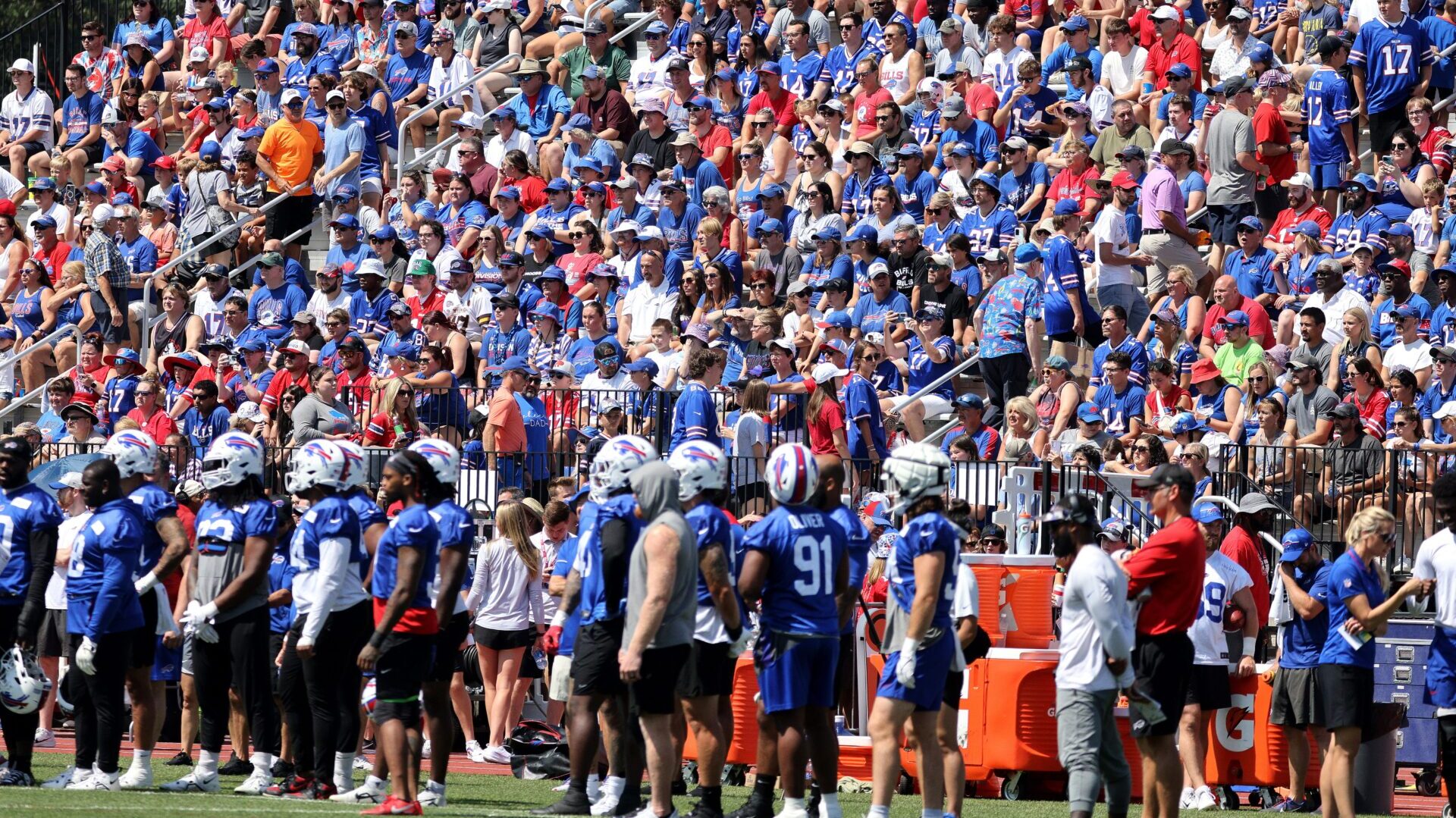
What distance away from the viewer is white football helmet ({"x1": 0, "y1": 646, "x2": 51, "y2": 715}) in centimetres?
1085

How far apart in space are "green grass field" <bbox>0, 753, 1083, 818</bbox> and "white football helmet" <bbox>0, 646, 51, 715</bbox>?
462mm

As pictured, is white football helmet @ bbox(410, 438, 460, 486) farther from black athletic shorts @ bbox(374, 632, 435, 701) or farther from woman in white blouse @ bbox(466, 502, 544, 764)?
woman in white blouse @ bbox(466, 502, 544, 764)

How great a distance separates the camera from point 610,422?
52.6 ft

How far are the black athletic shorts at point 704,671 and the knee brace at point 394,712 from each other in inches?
46.4

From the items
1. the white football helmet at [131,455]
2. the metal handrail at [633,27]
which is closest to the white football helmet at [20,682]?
the white football helmet at [131,455]

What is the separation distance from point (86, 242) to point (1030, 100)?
353 inches

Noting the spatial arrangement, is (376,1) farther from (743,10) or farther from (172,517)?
(172,517)

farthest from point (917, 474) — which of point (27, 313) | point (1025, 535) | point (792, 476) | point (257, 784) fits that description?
point (27, 313)

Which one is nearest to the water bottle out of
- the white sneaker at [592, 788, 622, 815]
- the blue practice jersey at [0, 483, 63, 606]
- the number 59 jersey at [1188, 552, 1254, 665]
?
the number 59 jersey at [1188, 552, 1254, 665]

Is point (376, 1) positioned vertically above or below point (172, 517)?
Result: above

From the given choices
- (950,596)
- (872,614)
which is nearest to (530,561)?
(872,614)

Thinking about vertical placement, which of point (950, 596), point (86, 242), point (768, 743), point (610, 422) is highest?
point (86, 242)

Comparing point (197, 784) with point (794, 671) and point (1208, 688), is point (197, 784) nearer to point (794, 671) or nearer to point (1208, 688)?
point (794, 671)

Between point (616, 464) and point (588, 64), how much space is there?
13.0 metres
